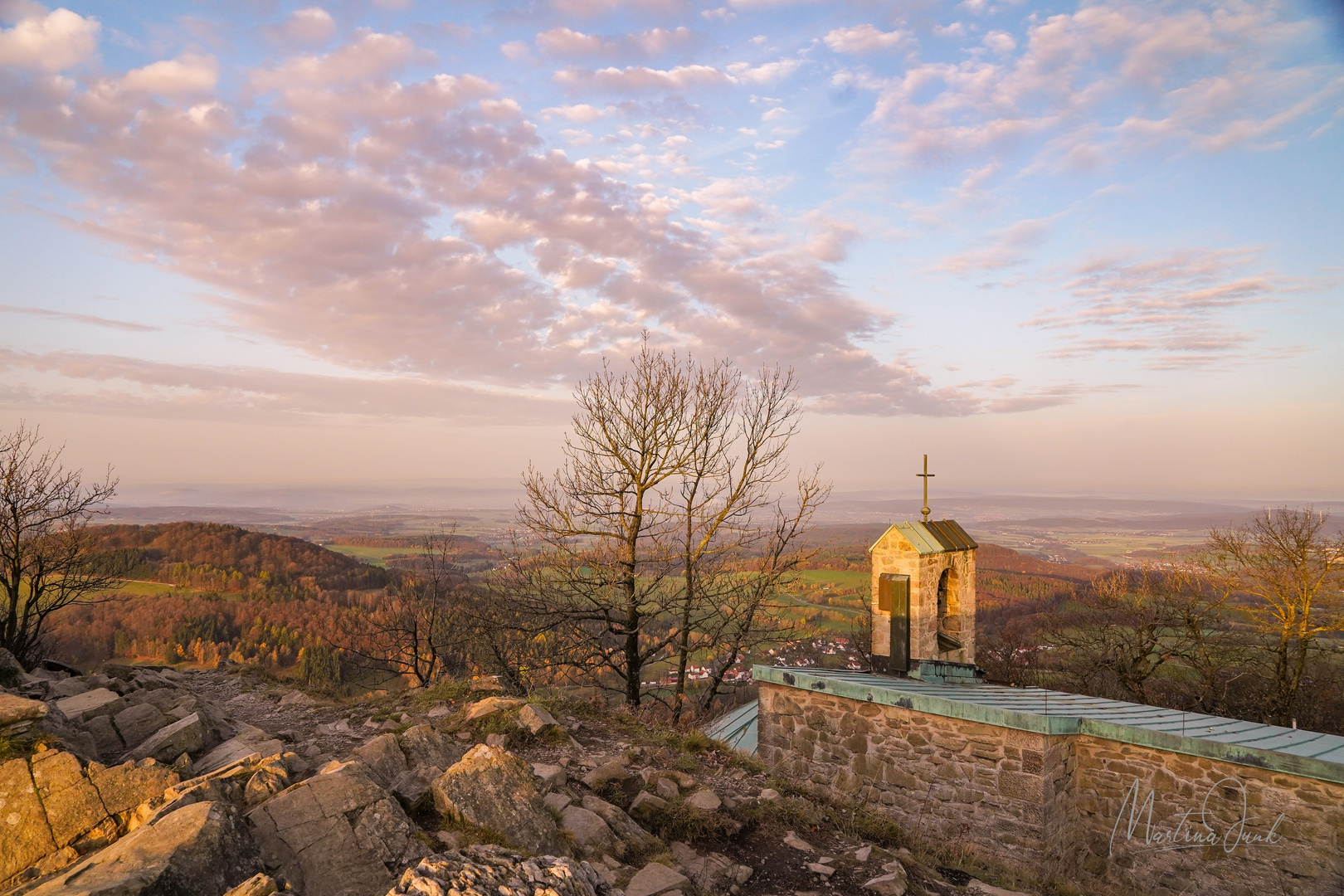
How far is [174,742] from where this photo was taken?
6879 millimetres

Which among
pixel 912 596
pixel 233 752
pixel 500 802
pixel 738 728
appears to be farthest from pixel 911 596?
pixel 233 752

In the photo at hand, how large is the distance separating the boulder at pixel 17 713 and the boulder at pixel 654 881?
18.5ft

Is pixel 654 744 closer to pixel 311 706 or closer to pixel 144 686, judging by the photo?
pixel 311 706

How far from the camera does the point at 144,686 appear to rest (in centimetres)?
1101

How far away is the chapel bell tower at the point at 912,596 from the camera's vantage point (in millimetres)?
10570

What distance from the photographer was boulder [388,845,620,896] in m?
3.24

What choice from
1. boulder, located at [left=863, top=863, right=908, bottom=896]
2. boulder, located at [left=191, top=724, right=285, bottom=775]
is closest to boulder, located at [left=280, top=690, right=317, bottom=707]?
boulder, located at [left=191, top=724, right=285, bottom=775]

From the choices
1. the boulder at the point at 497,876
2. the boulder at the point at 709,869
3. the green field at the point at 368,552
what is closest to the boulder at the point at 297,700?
the boulder at the point at 709,869

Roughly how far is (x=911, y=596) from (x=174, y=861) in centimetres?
1009

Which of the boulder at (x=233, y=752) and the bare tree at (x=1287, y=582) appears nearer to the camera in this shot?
the boulder at (x=233, y=752)

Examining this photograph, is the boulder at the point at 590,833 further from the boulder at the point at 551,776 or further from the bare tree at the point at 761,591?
the bare tree at the point at 761,591

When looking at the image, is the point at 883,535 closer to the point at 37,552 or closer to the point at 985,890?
the point at 985,890

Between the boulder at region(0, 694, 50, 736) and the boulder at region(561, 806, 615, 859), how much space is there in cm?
497

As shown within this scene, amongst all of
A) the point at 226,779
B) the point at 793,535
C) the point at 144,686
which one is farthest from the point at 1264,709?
the point at 144,686
